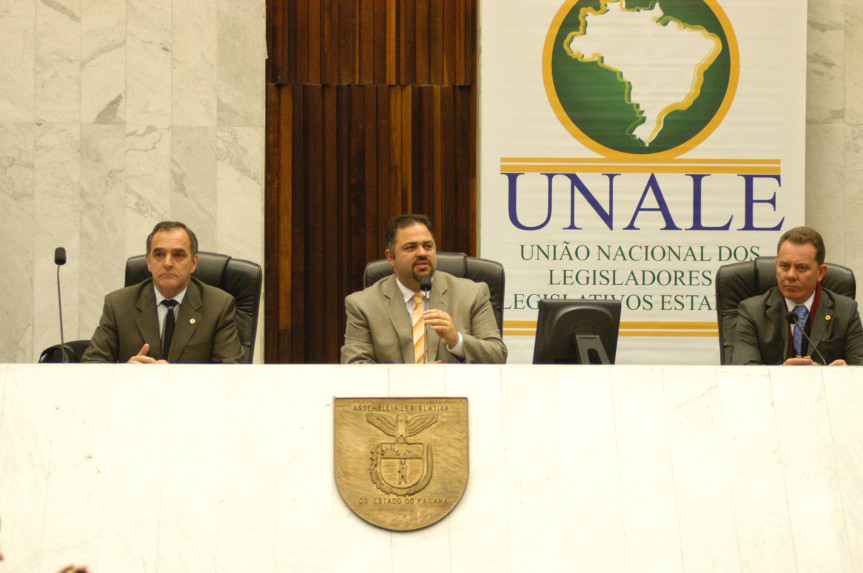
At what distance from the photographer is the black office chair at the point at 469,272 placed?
3729mm

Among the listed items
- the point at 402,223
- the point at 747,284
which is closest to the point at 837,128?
the point at 747,284

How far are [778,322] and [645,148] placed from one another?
1.80 metres

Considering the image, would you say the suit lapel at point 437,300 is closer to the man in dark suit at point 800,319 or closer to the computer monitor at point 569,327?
the computer monitor at point 569,327

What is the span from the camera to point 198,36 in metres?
5.11

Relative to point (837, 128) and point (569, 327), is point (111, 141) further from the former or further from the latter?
point (837, 128)

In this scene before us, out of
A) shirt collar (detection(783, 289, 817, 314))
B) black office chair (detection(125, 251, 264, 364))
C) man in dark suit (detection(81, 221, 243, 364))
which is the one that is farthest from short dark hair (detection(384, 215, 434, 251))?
shirt collar (detection(783, 289, 817, 314))

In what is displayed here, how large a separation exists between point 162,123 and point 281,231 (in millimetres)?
879

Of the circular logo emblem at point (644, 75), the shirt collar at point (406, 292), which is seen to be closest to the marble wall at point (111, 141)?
the circular logo emblem at point (644, 75)

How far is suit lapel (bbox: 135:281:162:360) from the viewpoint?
3.41 metres

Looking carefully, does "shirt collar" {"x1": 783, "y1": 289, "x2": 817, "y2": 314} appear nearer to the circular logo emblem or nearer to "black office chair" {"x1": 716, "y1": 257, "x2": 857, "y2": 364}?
"black office chair" {"x1": 716, "y1": 257, "x2": 857, "y2": 364}

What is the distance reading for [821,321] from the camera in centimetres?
350

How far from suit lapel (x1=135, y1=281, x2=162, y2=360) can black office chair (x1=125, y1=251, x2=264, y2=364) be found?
268mm
